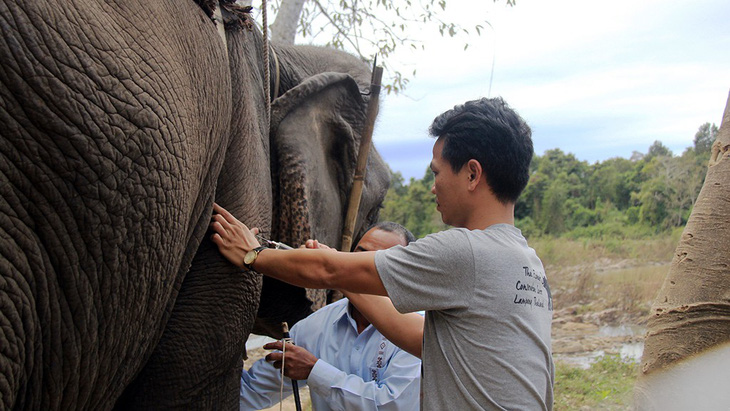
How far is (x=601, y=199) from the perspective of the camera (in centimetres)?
2656

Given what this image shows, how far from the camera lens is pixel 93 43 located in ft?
4.80

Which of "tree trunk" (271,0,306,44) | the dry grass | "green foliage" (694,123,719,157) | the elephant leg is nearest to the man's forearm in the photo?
the elephant leg

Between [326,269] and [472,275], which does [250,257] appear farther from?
[472,275]

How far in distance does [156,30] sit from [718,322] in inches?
75.2

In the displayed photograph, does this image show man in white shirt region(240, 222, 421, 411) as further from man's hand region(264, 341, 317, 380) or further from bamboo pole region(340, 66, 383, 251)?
bamboo pole region(340, 66, 383, 251)

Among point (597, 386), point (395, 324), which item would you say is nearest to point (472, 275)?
point (395, 324)

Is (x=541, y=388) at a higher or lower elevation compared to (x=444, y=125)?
lower

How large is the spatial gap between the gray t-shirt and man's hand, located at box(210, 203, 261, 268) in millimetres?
540

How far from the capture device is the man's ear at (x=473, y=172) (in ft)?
5.98

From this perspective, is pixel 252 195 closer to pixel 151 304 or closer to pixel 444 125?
pixel 151 304

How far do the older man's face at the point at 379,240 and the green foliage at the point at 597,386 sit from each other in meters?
3.20

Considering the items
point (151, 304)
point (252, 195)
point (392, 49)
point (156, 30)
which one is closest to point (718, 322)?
point (252, 195)

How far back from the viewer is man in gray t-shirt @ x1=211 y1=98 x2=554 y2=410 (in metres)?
1.72

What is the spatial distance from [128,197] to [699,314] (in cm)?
179
